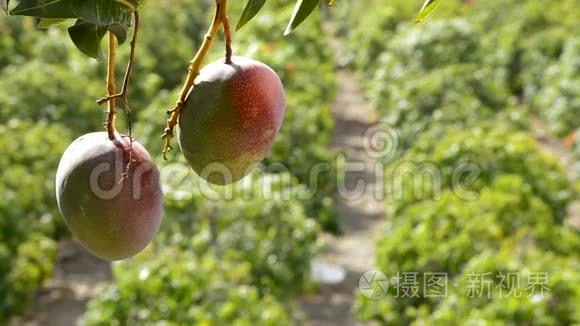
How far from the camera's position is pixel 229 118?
79 centimetres

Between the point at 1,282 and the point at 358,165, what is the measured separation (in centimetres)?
470

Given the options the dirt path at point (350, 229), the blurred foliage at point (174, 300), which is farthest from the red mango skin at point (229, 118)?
the dirt path at point (350, 229)

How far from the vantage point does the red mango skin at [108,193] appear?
2.60 feet

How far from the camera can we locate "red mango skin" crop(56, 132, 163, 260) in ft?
2.60

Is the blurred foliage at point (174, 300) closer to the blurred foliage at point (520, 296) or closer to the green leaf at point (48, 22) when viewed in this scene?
the blurred foliage at point (520, 296)

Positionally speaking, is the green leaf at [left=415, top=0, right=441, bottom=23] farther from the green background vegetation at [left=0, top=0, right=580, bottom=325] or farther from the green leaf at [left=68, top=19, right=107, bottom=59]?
the green background vegetation at [left=0, top=0, right=580, bottom=325]

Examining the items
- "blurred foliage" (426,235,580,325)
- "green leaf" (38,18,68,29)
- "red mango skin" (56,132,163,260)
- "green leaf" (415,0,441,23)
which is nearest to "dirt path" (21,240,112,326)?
"blurred foliage" (426,235,580,325)

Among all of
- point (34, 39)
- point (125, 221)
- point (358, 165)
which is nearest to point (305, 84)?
point (358, 165)

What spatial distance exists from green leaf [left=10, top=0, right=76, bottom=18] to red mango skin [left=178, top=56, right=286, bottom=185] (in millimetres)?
142

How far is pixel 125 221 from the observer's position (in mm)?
826

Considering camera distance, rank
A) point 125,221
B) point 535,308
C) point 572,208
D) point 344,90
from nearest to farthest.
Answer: point 125,221 → point 535,308 → point 572,208 → point 344,90

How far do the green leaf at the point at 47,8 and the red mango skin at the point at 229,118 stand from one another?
142 millimetres

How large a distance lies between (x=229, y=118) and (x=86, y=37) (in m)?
0.15

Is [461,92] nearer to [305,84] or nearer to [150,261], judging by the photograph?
[305,84]
